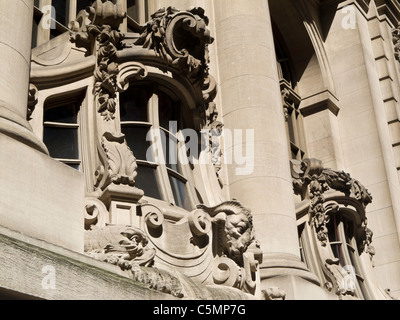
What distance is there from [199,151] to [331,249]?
6.54m

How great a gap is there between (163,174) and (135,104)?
5.05 feet

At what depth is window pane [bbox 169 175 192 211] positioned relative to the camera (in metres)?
14.1

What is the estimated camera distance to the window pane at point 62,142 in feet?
42.2

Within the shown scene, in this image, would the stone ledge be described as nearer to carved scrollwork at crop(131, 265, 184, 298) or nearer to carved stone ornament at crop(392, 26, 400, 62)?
carved scrollwork at crop(131, 265, 184, 298)

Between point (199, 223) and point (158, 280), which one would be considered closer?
point (158, 280)

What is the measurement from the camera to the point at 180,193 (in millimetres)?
14258

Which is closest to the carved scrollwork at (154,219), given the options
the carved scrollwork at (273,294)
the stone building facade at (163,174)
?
the stone building facade at (163,174)

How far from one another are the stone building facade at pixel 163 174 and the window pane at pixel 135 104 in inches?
1.1

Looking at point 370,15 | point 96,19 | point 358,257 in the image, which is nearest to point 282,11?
point 370,15

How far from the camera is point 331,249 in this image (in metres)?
20.0

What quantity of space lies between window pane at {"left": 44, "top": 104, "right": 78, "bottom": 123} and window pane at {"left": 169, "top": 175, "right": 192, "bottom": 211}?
7.35ft

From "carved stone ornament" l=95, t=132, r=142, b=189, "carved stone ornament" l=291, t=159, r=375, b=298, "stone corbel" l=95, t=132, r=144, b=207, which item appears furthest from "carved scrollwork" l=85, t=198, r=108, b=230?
"carved stone ornament" l=291, t=159, r=375, b=298

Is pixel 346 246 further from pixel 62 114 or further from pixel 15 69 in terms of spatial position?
pixel 15 69

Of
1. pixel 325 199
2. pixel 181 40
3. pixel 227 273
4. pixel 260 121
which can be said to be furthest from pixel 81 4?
pixel 325 199
